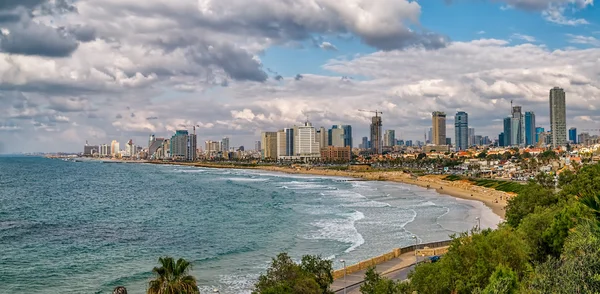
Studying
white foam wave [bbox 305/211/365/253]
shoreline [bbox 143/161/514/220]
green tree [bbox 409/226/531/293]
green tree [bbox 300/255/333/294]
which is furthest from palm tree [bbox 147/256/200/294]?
shoreline [bbox 143/161/514/220]

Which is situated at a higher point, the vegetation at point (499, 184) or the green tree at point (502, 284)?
the green tree at point (502, 284)

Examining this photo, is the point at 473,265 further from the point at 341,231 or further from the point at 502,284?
the point at 341,231

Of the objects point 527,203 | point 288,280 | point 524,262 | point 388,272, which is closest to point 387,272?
point 388,272

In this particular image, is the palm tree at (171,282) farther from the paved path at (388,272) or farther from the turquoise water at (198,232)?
the turquoise water at (198,232)

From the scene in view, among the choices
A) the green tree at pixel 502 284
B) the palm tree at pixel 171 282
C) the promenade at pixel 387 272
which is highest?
the green tree at pixel 502 284

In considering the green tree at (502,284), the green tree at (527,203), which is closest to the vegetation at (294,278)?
the green tree at (502,284)
